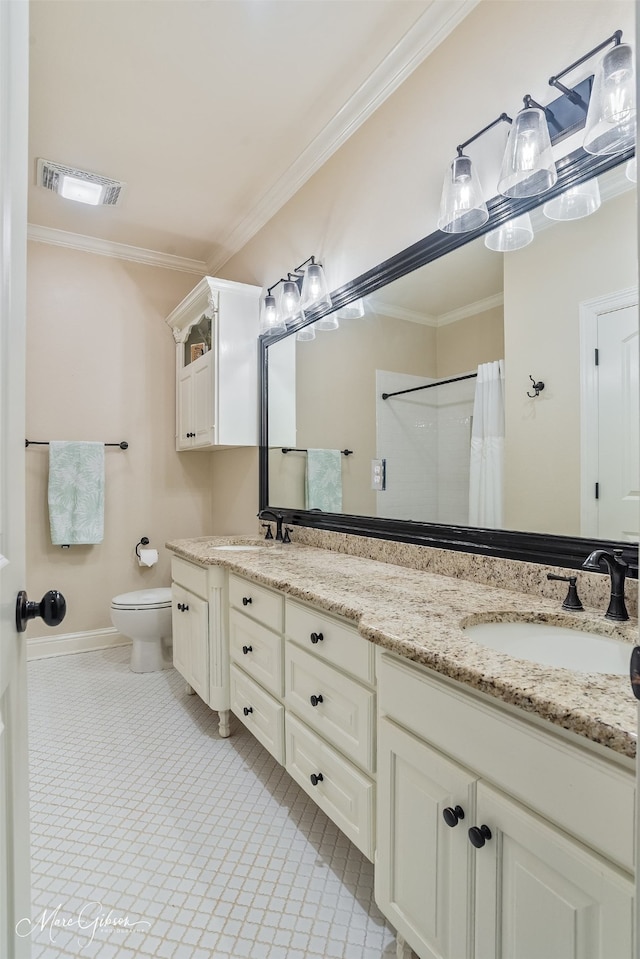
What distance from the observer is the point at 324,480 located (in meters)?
2.39

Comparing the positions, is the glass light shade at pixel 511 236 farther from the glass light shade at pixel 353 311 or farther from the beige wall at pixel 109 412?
the beige wall at pixel 109 412

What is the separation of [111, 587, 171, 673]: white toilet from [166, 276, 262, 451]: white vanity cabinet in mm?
992

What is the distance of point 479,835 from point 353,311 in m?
1.91

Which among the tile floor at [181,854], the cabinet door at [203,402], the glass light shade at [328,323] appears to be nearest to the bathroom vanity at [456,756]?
the tile floor at [181,854]

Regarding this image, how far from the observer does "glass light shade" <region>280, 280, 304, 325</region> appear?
2475mm

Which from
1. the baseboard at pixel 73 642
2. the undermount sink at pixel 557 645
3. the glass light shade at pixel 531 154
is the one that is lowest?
the baseboard at pixel 73 642

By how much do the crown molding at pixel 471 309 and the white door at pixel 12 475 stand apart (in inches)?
48.6

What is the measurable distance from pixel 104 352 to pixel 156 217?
37.0 inches

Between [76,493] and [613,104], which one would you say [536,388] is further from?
[76,493]

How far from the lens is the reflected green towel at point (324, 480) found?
2.29 m

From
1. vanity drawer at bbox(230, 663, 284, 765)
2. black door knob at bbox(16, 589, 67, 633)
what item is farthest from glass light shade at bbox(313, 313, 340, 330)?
black door knob at bbox(16, 589, 67, 633)

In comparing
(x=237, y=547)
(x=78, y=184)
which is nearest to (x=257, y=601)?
(x=237, y=547)

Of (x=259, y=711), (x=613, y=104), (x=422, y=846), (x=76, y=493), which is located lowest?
(x=259, y=711)

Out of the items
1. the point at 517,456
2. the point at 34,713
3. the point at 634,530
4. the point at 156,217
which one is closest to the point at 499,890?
the point at 634,530
